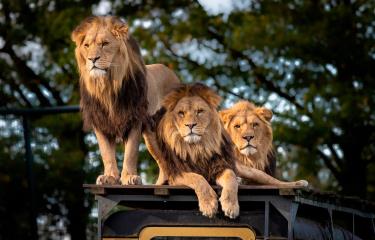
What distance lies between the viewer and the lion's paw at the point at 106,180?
10.7m

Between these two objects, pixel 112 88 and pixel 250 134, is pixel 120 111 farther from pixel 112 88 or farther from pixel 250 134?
pixel 250 134

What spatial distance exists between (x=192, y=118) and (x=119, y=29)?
102 centimetres

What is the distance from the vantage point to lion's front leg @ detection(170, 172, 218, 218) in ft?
33.2

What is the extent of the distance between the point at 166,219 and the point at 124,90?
1.17 metres

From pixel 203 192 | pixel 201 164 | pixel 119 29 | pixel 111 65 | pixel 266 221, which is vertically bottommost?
pixel 266 221

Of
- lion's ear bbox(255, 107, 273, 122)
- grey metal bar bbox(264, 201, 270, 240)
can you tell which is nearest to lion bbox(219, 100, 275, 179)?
lion's ear bbox(255, 107, 273, 122)

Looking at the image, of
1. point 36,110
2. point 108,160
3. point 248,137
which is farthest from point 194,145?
point 36,110

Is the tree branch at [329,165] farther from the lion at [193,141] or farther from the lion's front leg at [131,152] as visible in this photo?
the lion's front leg at [131,152]

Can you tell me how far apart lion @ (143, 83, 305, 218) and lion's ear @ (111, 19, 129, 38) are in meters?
0.67

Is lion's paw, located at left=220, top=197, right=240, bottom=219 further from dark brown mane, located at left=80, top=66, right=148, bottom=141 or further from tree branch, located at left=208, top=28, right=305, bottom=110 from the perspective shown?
tree branch, located at left=208, top=28, right=305, bottom=110

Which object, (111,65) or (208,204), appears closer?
(208,204)

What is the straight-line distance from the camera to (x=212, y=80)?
23.5 meters

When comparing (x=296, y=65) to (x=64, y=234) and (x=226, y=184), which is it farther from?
(x=226, y=184)

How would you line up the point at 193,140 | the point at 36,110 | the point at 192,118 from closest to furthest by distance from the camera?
the point at 193,140, the point at 192,118, the point at 36,110
